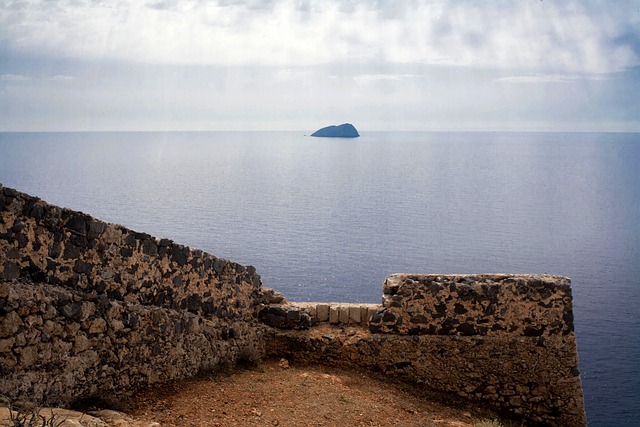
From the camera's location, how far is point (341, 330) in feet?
35.0

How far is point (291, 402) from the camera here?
8.41 meters

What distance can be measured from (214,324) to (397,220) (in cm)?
6555

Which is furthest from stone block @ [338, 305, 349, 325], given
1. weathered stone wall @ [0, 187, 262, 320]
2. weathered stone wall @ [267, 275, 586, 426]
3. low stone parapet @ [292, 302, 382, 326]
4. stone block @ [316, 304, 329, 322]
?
weathered stone wall @ [0, 187, 262, 320]

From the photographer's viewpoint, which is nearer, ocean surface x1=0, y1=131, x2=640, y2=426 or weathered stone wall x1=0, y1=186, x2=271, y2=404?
weathered stone wall x1=0, y1=186, x2=271, y2=404

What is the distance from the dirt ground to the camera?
7.72m

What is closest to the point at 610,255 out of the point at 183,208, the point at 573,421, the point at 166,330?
the point at 183,208

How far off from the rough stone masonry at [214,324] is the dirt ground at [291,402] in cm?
32

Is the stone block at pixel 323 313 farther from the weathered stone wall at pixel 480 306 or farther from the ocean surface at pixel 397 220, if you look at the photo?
the ocean surface at pixel 397 220

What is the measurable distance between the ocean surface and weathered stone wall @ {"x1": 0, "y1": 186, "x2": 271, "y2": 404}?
20.8 meters

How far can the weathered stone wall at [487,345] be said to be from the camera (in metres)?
10.3

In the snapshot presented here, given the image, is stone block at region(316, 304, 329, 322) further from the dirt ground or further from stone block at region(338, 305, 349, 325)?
the dirt ground

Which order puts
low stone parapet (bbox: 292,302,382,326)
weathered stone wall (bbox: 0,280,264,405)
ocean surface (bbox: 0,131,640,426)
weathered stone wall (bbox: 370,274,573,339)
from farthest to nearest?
ocean surface (bbox: 0,131,640,426) → low stone parapet (bbox: 292,302,382,326) → weathered stone wall (bbox: 370,274,573,339) → weathered stone wall (bbox: 0,280,264,405)

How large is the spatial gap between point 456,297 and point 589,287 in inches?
1451

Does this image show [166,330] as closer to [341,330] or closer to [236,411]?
[236,411]
